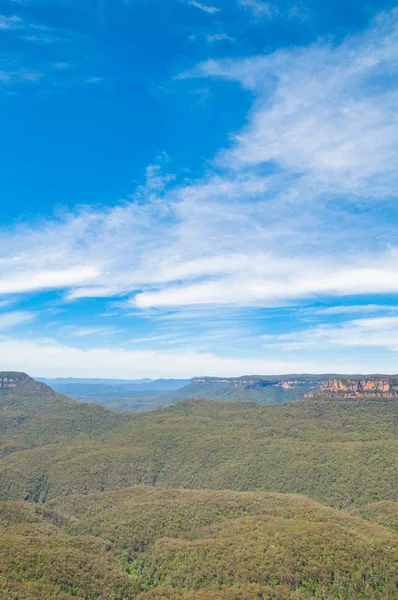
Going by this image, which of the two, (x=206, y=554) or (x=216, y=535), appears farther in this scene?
(x=216, y=535)

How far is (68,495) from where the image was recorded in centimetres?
17188

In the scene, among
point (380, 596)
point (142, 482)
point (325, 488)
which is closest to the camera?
point (380, 596)

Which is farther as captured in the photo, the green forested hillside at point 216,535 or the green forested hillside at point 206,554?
the green forested hillside at point 216,535

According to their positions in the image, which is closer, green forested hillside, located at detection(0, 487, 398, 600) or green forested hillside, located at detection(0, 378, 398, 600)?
green forested hillside, located at detection(0, 487, 398, 600)

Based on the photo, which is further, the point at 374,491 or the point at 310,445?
the point at 310,445

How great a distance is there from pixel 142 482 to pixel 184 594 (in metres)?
118

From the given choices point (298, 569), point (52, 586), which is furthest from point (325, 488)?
point (52, 586)

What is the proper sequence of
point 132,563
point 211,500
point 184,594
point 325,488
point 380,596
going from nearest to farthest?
1. point 380,596
2. point 184,594
3. point 132,563
4. point 211,500
5. point 325,488

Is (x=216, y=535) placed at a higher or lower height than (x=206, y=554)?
lower

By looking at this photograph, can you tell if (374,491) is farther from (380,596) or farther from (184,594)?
(184,594)

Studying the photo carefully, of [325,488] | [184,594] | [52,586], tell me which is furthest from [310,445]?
[52,586]

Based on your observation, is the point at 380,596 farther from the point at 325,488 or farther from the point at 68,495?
the point at 68,495

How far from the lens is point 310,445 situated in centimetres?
19625

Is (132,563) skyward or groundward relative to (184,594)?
groundward
